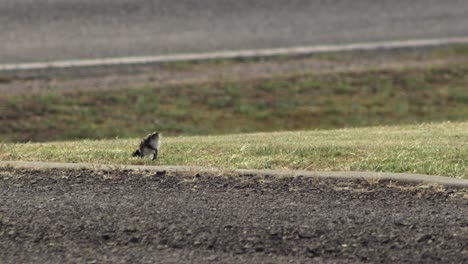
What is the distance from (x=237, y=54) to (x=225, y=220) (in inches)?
431

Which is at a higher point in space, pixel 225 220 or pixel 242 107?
pixel 225 220

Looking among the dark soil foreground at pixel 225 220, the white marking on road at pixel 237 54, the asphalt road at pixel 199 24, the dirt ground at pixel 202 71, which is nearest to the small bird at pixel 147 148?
the dark soil foreground at pixel 225 220

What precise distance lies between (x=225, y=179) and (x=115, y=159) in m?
1.09

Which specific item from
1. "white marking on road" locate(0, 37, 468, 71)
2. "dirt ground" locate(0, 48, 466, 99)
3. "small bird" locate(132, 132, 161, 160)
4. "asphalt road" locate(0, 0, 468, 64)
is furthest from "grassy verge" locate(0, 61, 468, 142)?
"small bird" locate(132, 132, 161, 160)

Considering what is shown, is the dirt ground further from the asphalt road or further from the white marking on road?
the asphalt road

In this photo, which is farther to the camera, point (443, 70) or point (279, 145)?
point (443, 70)

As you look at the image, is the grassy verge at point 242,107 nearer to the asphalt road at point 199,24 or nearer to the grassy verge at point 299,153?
the asphalt road at point 199,24

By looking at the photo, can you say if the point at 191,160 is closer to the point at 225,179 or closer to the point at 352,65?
the point at 225,179

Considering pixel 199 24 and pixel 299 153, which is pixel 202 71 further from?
pixel 299 153

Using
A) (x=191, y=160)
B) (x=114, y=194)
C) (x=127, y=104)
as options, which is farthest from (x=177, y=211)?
(x=127, y=104)

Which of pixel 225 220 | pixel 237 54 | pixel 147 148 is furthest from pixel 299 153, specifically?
pixel 237 54

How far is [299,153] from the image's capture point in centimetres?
826

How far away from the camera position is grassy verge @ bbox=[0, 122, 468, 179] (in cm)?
783

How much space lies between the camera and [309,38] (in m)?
18.5
